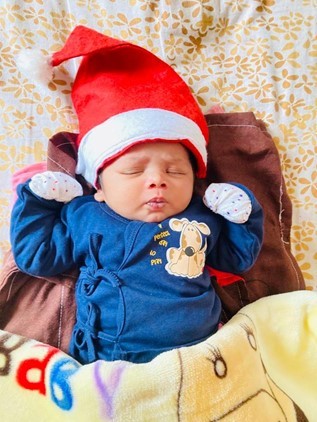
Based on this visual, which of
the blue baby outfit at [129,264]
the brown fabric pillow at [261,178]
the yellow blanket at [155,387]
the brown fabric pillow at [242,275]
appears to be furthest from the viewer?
the brown fabric pillow at [261,178]

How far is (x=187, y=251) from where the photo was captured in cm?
94

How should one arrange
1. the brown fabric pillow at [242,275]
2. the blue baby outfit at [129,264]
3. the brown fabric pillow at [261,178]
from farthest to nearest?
the brown fabric pillow at [261,178] < the brown fabric pillow at [242,275] < the blue baby outfit at [129,264]

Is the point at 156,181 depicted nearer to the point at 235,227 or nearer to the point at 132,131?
the point at 132,131

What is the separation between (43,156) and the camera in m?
1.16

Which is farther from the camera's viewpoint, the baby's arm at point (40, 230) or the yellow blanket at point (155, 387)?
the baby's arm at point (40, 230)

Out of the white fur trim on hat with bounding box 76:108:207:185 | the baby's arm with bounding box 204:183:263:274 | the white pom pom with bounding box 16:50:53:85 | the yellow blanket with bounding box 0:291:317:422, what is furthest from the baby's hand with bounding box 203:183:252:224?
the white pom pom with bounding box 16:50:53:85

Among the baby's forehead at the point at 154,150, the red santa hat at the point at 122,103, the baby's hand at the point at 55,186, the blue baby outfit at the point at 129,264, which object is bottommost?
the blue baby outfit at the point at 129,264

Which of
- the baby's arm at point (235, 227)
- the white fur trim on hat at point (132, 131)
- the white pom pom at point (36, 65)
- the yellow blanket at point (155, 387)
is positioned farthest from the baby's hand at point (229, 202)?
the white pom pom at point (36, 65)

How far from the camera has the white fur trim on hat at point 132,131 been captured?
0.92 m

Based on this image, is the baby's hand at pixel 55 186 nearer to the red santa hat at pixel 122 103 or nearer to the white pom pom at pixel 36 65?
the red santa hat at pixel 122 103

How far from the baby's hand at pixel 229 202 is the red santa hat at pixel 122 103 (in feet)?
0.25

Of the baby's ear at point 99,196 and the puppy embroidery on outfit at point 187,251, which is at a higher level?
the baby's ear at point 99,196

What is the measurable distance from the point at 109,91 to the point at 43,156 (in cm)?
29

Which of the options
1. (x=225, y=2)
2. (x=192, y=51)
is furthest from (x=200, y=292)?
(x=225, y=2)
